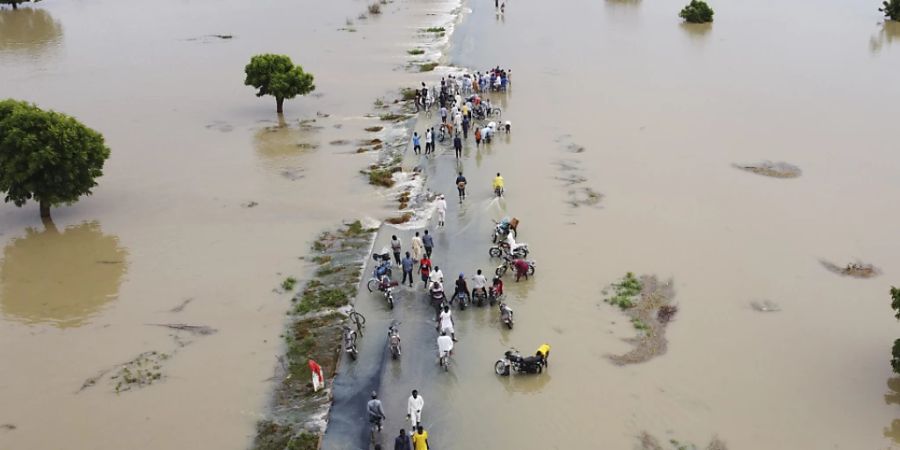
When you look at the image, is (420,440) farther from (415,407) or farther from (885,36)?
(885,36)

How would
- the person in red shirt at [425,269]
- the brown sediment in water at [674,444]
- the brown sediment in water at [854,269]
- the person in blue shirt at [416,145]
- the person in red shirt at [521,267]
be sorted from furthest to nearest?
the person in blue shirt at [416,145] → the brown sediment in water at [854,269] → the person in red shirt at [521,267] → the person in red shirt at [425,269] → the brown sediment in water at [674,444]

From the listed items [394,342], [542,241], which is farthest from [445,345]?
[542,241]

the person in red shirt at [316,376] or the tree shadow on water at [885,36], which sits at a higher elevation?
the tree shadow on water at [885,36]

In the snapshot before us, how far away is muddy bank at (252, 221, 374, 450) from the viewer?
537 inches

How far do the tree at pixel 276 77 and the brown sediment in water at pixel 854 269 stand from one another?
73.1 ft

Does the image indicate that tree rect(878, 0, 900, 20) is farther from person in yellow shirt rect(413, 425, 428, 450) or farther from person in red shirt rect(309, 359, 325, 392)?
person in yellow shirt rect(413, 425, 428, 450)

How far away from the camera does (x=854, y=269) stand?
19.2 m

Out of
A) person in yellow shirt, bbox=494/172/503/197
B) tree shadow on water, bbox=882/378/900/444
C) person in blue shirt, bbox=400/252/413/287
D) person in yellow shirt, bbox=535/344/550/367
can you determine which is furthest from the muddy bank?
tree shadow on water, bbox=882/378/900/444

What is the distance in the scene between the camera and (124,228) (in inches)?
886

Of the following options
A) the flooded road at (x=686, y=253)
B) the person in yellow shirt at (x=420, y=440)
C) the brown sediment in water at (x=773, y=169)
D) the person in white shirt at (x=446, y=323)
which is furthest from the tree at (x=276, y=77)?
the person in yellow shirt at (x=420, y=440)

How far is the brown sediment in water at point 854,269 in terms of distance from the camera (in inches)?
745

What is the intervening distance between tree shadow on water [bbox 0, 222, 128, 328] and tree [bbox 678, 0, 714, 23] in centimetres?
4207

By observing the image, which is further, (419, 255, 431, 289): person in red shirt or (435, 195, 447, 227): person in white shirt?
(435, 195, 447, 227): person in white shirt

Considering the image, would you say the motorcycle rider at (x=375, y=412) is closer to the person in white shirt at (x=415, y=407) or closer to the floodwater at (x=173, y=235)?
the person in white shirt at (x=415, y=407)
